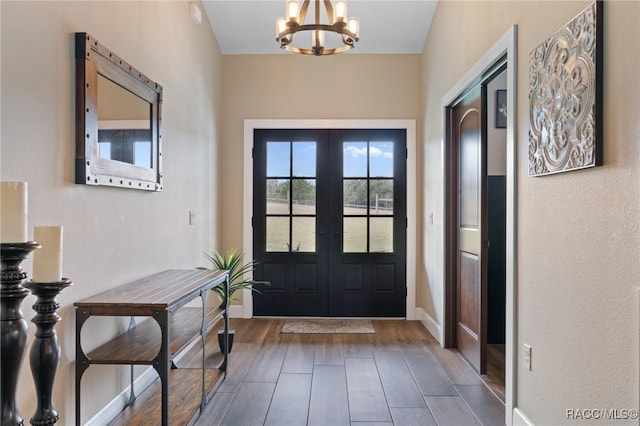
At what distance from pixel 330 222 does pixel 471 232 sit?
174 centimetres

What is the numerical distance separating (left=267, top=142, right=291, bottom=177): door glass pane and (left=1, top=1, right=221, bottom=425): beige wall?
1056 millimetres

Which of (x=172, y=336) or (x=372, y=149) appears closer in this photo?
(x=172, y=336)

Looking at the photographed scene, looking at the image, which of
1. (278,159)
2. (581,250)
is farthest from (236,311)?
(581,250)

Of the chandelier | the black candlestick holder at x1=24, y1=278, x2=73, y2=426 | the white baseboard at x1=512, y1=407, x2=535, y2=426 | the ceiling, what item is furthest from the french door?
the black candlestick holder at x1=24, y1=278, x2=73, y2=426

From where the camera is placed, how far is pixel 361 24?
4.32m

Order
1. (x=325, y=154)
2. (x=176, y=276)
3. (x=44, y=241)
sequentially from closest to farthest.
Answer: (x=44, y=241)
(x=176, y=276)
(x=325, y=154)

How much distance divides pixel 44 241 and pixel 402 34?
3.97 m

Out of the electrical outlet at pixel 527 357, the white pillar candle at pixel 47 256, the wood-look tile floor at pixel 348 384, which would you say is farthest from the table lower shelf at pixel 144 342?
the electrical outlet at pixel 527 357

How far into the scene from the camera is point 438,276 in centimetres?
394

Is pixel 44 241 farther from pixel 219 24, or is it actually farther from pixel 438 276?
pixel 219 24

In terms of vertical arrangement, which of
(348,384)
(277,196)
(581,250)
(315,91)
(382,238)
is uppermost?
(315,91)

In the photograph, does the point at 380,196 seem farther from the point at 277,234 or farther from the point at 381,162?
the point at 277,234

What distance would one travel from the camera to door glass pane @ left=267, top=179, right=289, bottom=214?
15.4 ft

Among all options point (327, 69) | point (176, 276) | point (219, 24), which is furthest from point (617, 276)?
point (219, 24)
